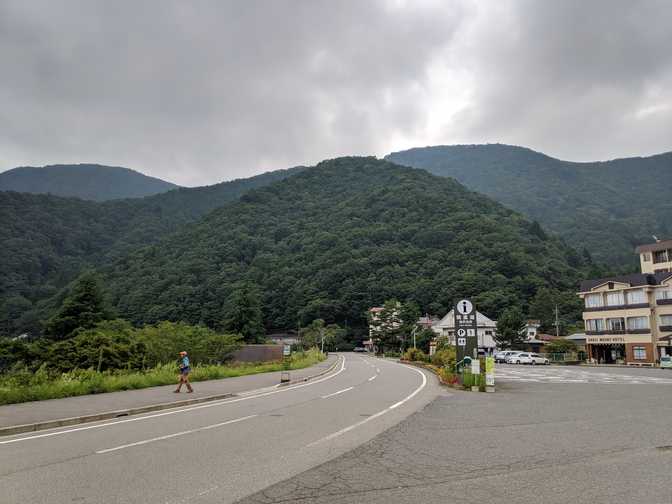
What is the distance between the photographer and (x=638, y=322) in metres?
52.1

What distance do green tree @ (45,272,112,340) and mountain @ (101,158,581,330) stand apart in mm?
42185

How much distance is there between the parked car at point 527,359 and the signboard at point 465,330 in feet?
109

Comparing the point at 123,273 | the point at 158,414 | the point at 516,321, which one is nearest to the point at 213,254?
the point at 123,273

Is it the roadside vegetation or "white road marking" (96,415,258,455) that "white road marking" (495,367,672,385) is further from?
"white road marking" (96,415,258,455)

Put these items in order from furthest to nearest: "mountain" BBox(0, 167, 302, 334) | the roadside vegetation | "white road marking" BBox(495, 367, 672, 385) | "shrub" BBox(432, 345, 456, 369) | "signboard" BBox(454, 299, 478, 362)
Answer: "mountain" BBox(0, 167, 302, 334) → "shrub" BBox(432, 345, 456, 369) → "white road marking" BBox(495, 367, 672, 385) → "signboard" BBox(454, 299, 478, 362) → the roadside vegetation

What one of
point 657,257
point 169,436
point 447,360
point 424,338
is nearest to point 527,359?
point 657,257

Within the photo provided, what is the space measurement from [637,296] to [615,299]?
286 centimetres

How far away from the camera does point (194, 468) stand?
661 cm

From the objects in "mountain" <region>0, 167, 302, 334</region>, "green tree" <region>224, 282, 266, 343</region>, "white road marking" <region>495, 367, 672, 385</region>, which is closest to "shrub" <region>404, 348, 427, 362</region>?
"white road marking" <region>495, 367, 672, 385</region>

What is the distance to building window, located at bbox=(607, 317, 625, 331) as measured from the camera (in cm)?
5409

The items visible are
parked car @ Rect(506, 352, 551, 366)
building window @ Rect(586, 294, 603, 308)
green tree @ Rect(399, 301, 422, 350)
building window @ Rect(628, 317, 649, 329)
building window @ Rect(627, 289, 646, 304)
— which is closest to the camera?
building window @ Rect(628, 317, 649, 329)

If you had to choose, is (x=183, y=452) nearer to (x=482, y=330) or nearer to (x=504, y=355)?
(x=504, y=355)

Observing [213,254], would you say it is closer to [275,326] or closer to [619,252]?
[275,326]

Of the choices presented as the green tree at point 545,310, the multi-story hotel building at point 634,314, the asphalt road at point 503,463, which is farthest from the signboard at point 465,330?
the green tree at point 545,310
